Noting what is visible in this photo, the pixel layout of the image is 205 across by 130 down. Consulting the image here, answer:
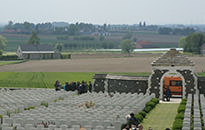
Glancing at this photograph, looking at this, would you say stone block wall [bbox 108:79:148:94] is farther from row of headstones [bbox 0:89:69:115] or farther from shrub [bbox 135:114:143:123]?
shrub [bbox 135:114:143:123]

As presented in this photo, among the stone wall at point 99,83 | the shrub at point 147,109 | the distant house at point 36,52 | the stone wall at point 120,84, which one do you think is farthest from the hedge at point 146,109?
the distant house at point 36,52

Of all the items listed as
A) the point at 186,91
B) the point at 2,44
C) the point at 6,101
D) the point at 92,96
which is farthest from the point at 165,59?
the point at 2,44

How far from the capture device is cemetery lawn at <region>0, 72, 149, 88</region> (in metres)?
64.1

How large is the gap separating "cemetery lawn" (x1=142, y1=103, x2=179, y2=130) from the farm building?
5.91 m

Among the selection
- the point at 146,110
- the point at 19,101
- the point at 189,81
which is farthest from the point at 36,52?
the point at 146,110

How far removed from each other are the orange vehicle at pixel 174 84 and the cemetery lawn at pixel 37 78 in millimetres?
17646

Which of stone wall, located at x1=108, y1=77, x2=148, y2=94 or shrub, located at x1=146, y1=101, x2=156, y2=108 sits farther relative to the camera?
stone wall, located at x1=108, y1=77, x2=148, y2=94

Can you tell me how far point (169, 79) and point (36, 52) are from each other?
331ft

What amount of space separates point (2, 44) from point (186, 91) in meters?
144

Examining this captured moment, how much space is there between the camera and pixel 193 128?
24.8 m

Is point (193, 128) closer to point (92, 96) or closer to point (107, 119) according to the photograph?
point (107, 119)

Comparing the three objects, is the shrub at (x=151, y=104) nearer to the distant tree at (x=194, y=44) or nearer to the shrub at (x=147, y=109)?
the shrub at (x=147, y=109)

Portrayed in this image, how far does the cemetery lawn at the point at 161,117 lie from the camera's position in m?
29.0

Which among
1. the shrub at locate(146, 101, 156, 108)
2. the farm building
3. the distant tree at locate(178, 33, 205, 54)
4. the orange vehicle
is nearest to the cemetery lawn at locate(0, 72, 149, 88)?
the farm building
